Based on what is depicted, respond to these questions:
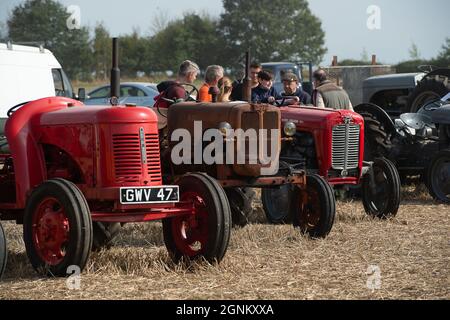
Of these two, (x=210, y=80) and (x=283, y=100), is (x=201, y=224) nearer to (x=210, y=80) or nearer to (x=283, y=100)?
(x=210, y=80)

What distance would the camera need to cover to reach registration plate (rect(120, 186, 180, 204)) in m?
6.84

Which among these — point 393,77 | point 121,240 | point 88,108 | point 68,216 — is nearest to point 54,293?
point 68,216

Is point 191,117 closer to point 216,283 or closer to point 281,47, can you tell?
point 216,283

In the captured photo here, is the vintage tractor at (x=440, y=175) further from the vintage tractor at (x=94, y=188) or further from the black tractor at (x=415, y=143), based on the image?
the vintage tractor at (x=94, y=188)

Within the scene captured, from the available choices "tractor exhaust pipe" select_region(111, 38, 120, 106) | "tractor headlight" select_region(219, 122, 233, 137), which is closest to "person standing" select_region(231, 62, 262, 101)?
"tractor headlight" select_region(219, 122, 233, 137)

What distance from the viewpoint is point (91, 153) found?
7051mm

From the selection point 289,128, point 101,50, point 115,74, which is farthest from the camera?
point 101,50

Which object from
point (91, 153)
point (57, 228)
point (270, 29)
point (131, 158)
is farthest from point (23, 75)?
point (270, 29)

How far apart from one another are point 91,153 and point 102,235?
1285mm

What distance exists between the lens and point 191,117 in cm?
847

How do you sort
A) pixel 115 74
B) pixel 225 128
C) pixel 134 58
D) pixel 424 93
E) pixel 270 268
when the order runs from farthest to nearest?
pixel 134 58, pixel 424 93, pixel 225 128, pixel 115 74, pixel 270 268

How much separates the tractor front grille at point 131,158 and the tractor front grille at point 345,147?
3.30m

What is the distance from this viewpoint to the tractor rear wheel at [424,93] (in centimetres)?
1413

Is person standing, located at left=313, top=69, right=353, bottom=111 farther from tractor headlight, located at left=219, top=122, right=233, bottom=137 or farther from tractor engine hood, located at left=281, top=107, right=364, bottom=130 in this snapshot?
tractor headlight, located at left=219, top=122, right=233, bottom=137
